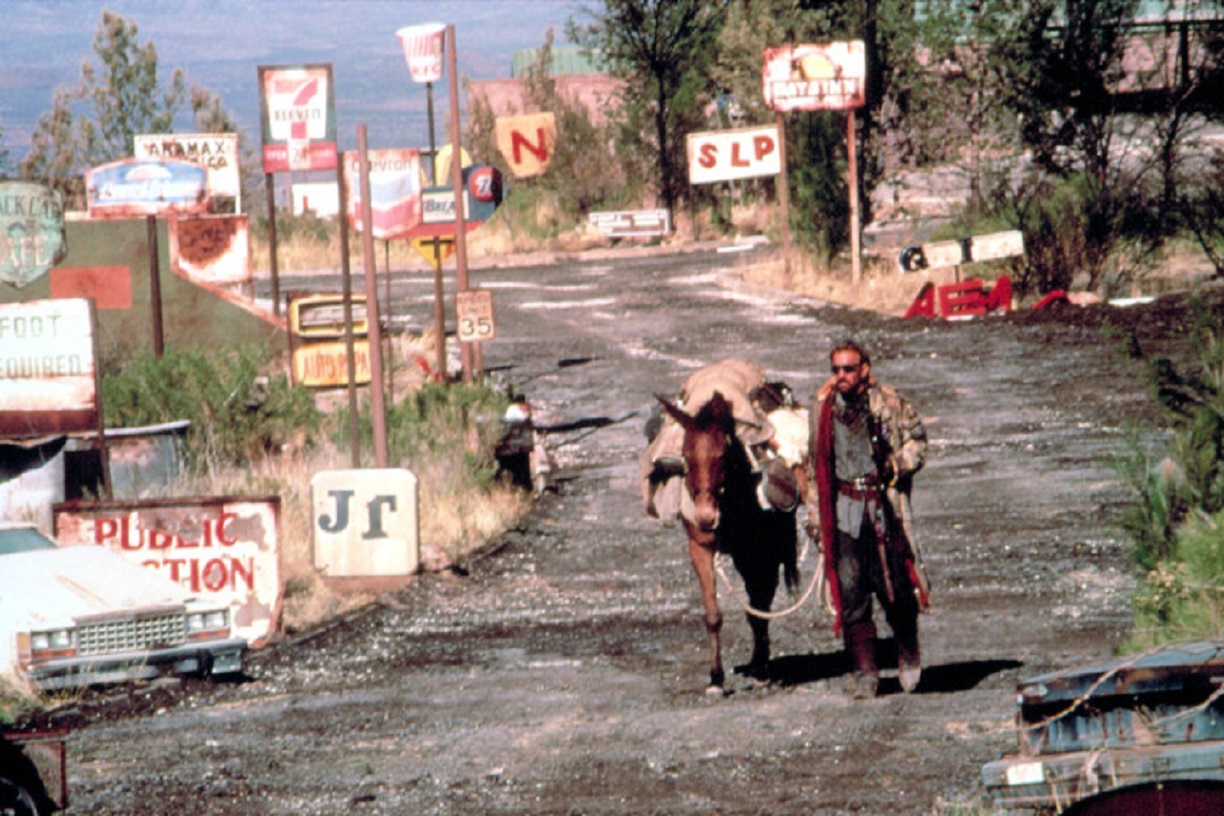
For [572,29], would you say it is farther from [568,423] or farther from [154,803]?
[154,803]

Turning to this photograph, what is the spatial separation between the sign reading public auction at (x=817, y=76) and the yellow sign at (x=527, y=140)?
678 inches

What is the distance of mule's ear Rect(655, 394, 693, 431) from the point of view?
11117 millimetres

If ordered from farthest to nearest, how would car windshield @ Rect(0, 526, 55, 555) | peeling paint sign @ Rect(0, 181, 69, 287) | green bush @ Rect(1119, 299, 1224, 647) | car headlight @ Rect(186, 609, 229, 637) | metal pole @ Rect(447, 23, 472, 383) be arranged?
1. metal pole @ Rect(447, 23, 472, 383)
2. peeling paint sign @ Rect(0, 181, 69, 287)
3. car windshield @ Rect(0, 526, 55, 555)
4. car headlight @ Rect(186, 609, 229, 637)
5. green bush @ Rect(1119, 299, 1224, 647)

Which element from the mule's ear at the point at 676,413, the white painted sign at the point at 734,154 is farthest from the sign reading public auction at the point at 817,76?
the mule's ear at the point at 676,413

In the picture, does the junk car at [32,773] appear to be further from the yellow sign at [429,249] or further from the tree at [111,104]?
the tree at [111,104]

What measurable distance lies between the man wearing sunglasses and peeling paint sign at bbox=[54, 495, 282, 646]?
5.65 metres

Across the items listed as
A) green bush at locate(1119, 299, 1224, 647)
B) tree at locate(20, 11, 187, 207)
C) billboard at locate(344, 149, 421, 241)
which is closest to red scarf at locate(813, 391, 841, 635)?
green bush at locate(1119, 299, 1224, 647)

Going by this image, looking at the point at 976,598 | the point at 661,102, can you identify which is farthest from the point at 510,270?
the point at 976,598

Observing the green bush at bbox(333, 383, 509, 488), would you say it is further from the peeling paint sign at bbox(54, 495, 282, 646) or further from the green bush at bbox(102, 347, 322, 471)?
the peeling paint sign at bbox(54, 495, 282, 646)

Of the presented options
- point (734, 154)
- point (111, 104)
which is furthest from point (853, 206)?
point (111, 104)

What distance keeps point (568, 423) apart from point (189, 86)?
113 ft

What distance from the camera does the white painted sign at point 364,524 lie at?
54.6ft

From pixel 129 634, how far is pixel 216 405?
31.2ft

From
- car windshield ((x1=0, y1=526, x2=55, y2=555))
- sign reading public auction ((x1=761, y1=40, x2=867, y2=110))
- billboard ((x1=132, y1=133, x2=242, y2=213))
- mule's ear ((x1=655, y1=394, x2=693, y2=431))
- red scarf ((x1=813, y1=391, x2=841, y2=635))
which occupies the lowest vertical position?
car windshield ((x1=0, y1=526, x2=55, y2=555))
